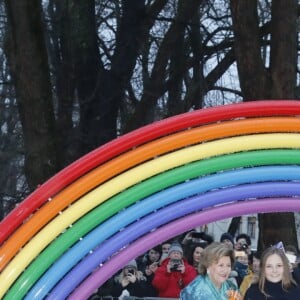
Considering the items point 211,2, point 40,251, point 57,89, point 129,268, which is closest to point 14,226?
point 40,251

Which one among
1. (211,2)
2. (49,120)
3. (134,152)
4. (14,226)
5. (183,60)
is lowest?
(14,226)

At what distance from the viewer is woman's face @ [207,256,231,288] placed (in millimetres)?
6004

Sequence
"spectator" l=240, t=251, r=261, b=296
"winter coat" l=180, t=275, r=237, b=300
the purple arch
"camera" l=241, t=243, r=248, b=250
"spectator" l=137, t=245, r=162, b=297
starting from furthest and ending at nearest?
"camera" l=241, t=243, r=248, b=250 → "spectator" l=137, t=245, r=162, b=297 → "spectator" l=240, t=251, r=261, b=296 → "winter coat" l=180, t=275, r=237, b=300 → the purple arch

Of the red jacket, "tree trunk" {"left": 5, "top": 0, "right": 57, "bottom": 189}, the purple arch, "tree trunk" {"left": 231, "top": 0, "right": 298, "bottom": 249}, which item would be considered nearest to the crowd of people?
the red jacket

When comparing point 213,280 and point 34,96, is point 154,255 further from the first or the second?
point 213,280

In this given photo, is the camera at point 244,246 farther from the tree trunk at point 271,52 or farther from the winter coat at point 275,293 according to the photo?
the winter coat at point 275,293

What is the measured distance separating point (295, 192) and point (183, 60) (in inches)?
334

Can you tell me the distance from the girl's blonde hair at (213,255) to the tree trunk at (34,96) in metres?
4.22

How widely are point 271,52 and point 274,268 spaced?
4634mm

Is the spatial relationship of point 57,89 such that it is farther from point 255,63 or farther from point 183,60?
point 255,63

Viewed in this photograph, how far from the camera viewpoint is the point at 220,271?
19.7 ft

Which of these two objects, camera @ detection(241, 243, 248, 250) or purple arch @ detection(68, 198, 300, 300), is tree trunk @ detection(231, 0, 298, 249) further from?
purple arch @ detection(68, 198, 300, 300)

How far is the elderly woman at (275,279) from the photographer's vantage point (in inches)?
244

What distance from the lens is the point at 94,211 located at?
18.0ft
